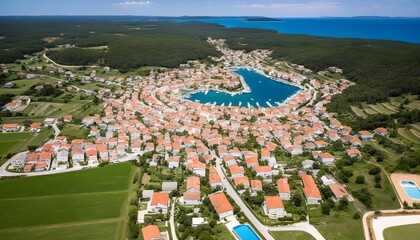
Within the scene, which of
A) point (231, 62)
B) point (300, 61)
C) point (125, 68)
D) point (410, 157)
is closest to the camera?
point (410, 157)

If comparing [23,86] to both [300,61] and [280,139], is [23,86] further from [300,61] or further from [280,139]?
[300,61]

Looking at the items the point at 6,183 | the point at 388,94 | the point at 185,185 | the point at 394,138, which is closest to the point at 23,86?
the point at 6,183

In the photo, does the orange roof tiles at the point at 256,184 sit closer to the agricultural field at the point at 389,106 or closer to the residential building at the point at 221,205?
the residential building at the point at 221,205

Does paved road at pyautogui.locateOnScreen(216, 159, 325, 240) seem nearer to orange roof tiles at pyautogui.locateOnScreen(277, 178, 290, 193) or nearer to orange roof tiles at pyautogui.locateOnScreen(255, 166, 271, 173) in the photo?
orange roof tiles at pyautogui.locateOnScreen(277, 178, 290, 193)

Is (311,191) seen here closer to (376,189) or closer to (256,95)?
(376,189)

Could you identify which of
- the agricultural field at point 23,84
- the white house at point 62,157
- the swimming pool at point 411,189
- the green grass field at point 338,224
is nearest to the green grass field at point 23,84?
the agricultural field at point 23,84

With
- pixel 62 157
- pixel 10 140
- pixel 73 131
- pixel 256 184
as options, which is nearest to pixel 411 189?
pixel 256 184

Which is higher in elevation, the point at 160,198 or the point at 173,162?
the point at 173,162
